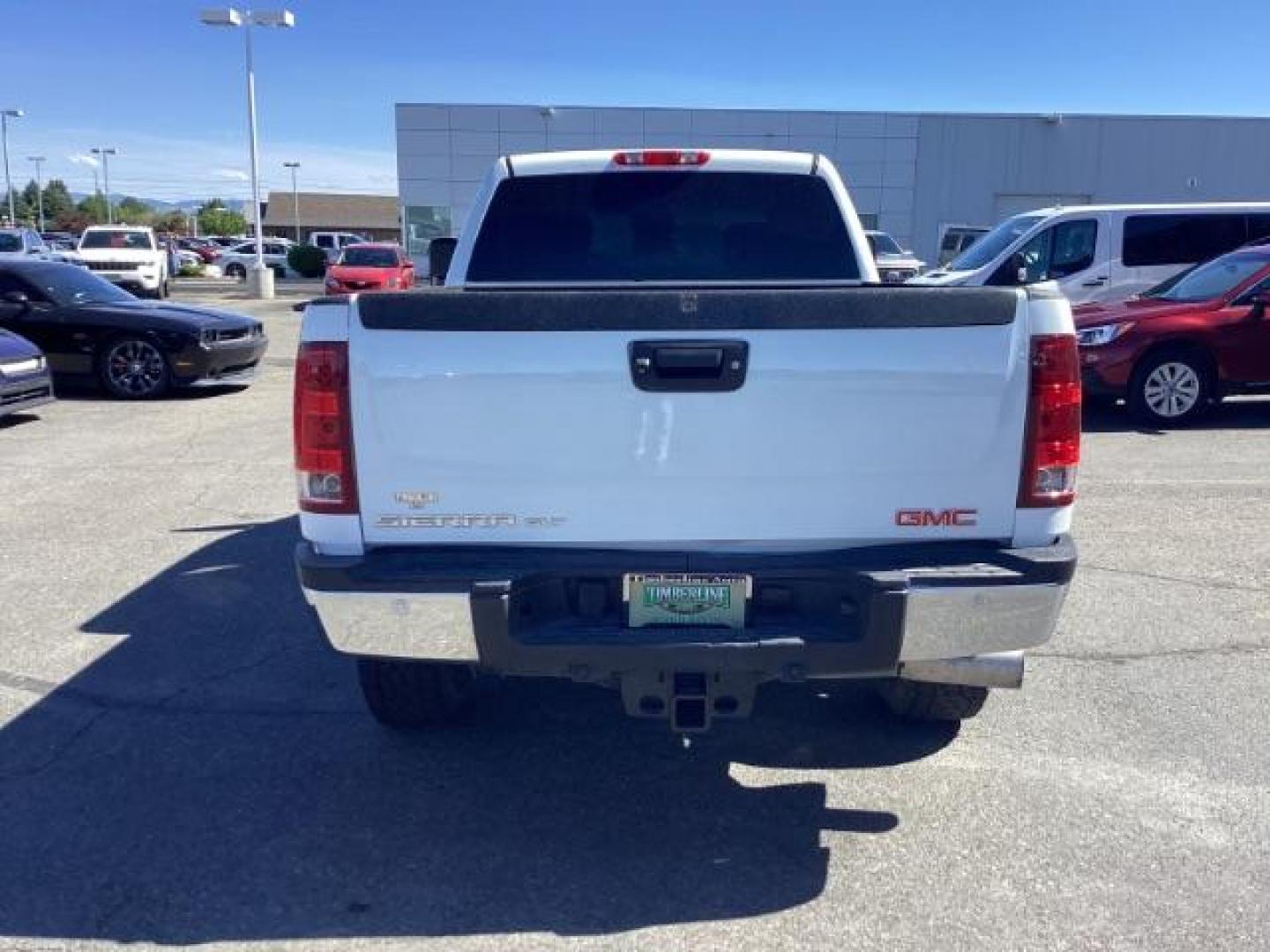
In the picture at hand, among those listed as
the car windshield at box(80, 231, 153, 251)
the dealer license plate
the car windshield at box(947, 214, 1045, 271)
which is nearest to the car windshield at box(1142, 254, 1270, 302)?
the car windshield at box(947, 214, 1045, 271)

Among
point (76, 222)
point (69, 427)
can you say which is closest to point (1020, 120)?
point (69, 427)

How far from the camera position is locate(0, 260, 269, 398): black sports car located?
1284 cm

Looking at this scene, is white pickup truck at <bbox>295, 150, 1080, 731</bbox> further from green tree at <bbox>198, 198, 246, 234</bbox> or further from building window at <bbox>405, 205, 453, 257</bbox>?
green tree at <bbox>198, 198, 246, 234</bbox>

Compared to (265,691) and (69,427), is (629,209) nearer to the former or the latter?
(265,691)

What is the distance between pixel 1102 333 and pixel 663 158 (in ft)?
23.1

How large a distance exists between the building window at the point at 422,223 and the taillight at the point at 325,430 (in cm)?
3785

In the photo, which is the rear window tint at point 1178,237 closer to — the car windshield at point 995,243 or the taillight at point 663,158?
the car windshield at point 995,243

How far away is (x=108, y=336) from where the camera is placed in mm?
12844

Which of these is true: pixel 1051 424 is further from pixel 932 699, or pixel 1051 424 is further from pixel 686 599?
pixel 932 699

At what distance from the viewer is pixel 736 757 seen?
13.6 feet

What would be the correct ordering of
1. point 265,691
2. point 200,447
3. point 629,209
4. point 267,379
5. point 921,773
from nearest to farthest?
point 921,773, point 265,691, point 629,209, point 200,447, point 267,379

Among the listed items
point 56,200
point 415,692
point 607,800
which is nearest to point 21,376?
point 415,692

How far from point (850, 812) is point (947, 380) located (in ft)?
4.90

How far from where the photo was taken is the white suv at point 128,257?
2755cm
